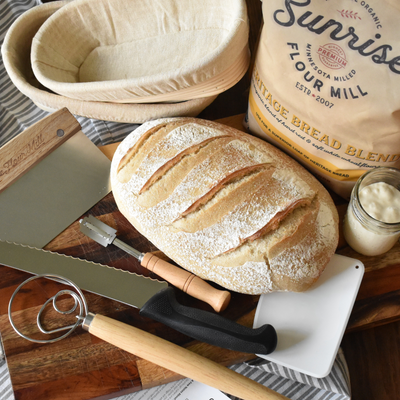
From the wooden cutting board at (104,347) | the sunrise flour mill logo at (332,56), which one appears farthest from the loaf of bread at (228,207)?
the sunrise flour mill logo at (332,56)

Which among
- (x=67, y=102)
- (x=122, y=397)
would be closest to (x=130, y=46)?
(x=67, y=102)

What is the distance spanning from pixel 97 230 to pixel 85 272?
11cm

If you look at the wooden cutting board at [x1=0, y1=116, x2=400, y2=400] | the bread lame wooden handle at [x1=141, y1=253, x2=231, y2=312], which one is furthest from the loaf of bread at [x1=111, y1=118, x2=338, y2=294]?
the wooden cutting board at [x1=0, y1=116, x2=400, y2=400]

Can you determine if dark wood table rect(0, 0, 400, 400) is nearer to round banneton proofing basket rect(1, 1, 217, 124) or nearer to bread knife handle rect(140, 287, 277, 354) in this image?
bread knife handle rect(140, 287, 277, 354)

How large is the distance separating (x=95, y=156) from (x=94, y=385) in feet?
1.86

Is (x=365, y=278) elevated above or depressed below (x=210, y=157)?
below

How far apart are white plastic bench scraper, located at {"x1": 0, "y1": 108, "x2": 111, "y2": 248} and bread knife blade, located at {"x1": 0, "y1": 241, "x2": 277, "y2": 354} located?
0.06m

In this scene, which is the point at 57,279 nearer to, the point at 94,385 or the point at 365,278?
the point at 94,385

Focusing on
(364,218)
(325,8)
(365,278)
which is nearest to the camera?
(325,8)

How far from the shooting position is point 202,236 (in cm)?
75

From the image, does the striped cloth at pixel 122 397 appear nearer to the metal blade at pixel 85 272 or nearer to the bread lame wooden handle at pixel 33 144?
the bread lame wooden handle at pixel 33 144

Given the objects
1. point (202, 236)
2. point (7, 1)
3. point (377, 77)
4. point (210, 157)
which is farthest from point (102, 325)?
point (7, 1)

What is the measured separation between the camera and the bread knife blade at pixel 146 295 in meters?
0.72

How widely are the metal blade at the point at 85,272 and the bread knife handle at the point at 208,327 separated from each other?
52 mm
